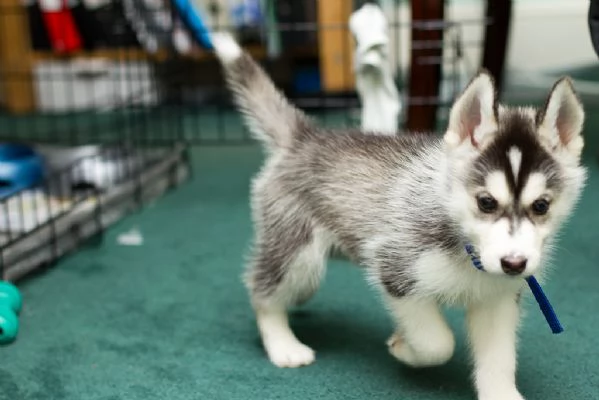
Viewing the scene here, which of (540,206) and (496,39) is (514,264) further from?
(496,39)

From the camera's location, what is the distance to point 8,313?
158 cm

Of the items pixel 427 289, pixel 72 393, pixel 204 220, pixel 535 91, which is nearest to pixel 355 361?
pixel 427 289

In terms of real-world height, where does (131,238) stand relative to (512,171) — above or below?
below

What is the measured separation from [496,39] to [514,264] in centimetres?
241

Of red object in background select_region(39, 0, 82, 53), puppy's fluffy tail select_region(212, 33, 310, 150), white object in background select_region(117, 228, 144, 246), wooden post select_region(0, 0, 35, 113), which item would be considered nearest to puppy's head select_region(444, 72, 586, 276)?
puppy's fluffy tail select_region(212, 33, 310, 150)

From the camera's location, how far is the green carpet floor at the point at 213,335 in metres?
1.52

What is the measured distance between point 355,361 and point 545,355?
382 mm

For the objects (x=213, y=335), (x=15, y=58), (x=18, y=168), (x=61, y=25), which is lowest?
(x=213, y=335)

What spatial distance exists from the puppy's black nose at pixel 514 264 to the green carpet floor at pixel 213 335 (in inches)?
16.0

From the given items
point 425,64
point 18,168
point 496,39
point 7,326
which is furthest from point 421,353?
point 496,39

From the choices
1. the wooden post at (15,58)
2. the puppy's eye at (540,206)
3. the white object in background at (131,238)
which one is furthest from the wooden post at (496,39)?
the wooden post at (15,58)

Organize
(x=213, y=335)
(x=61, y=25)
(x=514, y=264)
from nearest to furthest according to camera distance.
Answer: (x=514, y=264)
(x=213, y=335)
(x=61, y=25)

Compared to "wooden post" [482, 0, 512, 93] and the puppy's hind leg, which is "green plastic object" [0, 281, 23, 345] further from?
"wooden post" [482, 0, 512, 93]

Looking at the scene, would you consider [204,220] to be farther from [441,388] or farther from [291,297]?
[441,388]
